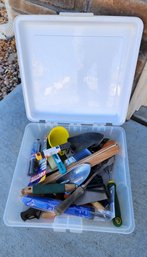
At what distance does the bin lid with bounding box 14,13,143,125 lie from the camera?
0.44 meters

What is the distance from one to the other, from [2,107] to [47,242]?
1.43ft

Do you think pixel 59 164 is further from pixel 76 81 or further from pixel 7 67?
pixel 7 67

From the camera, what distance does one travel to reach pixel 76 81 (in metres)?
0.54

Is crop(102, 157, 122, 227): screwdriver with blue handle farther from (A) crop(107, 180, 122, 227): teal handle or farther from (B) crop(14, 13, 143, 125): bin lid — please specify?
(B) crop(14, 13, 143, 125): bin lid

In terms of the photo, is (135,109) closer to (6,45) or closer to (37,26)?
(37,26)

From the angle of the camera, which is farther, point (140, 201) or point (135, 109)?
point (135, 109)

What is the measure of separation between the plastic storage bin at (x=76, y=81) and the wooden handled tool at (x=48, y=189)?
49 millimetres

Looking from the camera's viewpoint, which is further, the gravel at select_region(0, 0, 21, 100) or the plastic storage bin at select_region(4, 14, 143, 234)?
the gravel at select_region(0, 0, 21, 100)

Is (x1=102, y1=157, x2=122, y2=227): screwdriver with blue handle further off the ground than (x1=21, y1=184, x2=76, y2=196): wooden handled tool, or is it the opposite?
(x1=21, y1=184, x2=76, y2=196): wooden handled tool

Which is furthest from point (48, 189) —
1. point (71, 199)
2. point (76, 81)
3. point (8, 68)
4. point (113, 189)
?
point (8, 68)

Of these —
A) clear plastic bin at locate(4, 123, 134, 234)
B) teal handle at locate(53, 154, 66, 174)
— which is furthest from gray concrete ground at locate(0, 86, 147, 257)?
teal handle at locate(53, 154, 66, 174)

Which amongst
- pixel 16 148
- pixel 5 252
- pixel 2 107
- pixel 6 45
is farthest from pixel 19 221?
pixel 6 45

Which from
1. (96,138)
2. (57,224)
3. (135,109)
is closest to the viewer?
(57,224)

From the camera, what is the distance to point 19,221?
0.46 metres
